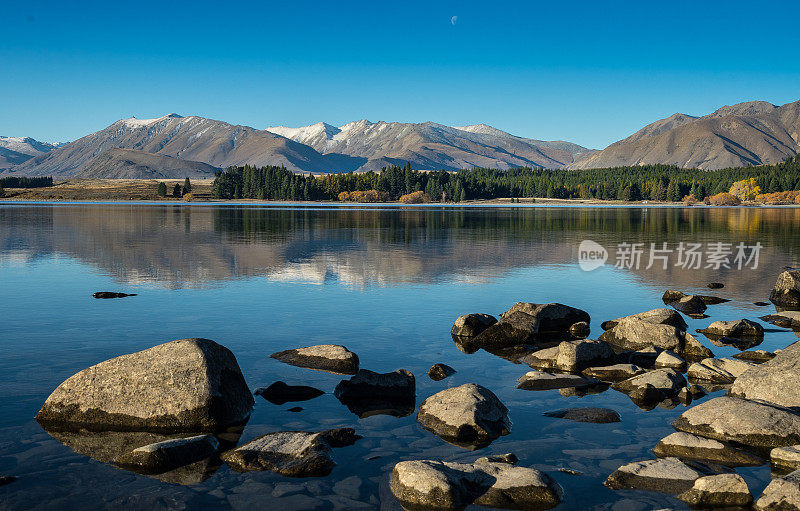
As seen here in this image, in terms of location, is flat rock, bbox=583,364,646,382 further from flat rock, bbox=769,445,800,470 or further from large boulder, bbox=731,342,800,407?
flat rock, bbox=769,445,800,470

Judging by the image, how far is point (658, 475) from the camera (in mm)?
13547

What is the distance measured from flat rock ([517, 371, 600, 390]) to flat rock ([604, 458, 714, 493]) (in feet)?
19.9

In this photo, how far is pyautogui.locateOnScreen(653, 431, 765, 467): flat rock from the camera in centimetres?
1470

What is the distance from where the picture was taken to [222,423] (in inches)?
645

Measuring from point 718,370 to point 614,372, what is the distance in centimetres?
355

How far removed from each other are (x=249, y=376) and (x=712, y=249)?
196 ft

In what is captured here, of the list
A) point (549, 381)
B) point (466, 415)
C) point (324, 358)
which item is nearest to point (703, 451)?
point (466, 415)

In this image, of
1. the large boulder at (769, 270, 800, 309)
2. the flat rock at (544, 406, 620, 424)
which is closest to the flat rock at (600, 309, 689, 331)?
the flat rock at (544, 406, 620, 424)

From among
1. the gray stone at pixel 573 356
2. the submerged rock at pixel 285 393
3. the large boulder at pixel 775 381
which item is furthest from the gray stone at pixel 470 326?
the large boulder at pixel 775 381

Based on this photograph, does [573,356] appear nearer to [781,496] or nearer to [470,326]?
[470,326]

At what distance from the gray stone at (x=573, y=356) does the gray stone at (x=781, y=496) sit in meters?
9.70

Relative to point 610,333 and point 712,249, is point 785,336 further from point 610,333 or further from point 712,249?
point 712,249

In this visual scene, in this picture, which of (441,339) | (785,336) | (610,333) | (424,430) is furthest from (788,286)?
(424,430)
